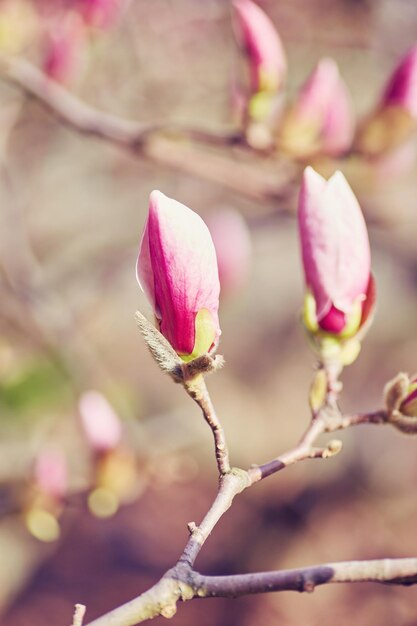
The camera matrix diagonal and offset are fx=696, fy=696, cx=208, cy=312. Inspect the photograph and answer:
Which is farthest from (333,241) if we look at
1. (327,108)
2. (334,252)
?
(327,108)

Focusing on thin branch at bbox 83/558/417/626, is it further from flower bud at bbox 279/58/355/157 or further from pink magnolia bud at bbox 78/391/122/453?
flower bud at bbox 279/58/355/157

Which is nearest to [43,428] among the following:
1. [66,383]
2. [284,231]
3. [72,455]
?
[66,383]

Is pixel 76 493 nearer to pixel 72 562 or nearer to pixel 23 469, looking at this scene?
pixel 23 469

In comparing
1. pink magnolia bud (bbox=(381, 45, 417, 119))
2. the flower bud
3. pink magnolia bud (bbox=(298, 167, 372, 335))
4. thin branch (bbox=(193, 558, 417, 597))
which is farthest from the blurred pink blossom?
thin branch (bbox=(193, 558, 417, 597))

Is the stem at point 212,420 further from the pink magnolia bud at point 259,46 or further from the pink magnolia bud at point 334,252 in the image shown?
the pink magnolia bud at point 259,46

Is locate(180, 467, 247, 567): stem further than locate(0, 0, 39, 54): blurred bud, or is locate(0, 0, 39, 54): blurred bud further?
locate(0, 0, 39, 54): blurred bud

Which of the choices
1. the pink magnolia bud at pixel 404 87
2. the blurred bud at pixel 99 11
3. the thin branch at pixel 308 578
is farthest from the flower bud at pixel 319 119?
the thin branch at pixel 308 578

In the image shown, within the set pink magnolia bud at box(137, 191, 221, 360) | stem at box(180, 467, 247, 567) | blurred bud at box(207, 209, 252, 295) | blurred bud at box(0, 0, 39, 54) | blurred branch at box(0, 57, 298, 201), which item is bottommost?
stem at box(180, 467, 247, 567)
